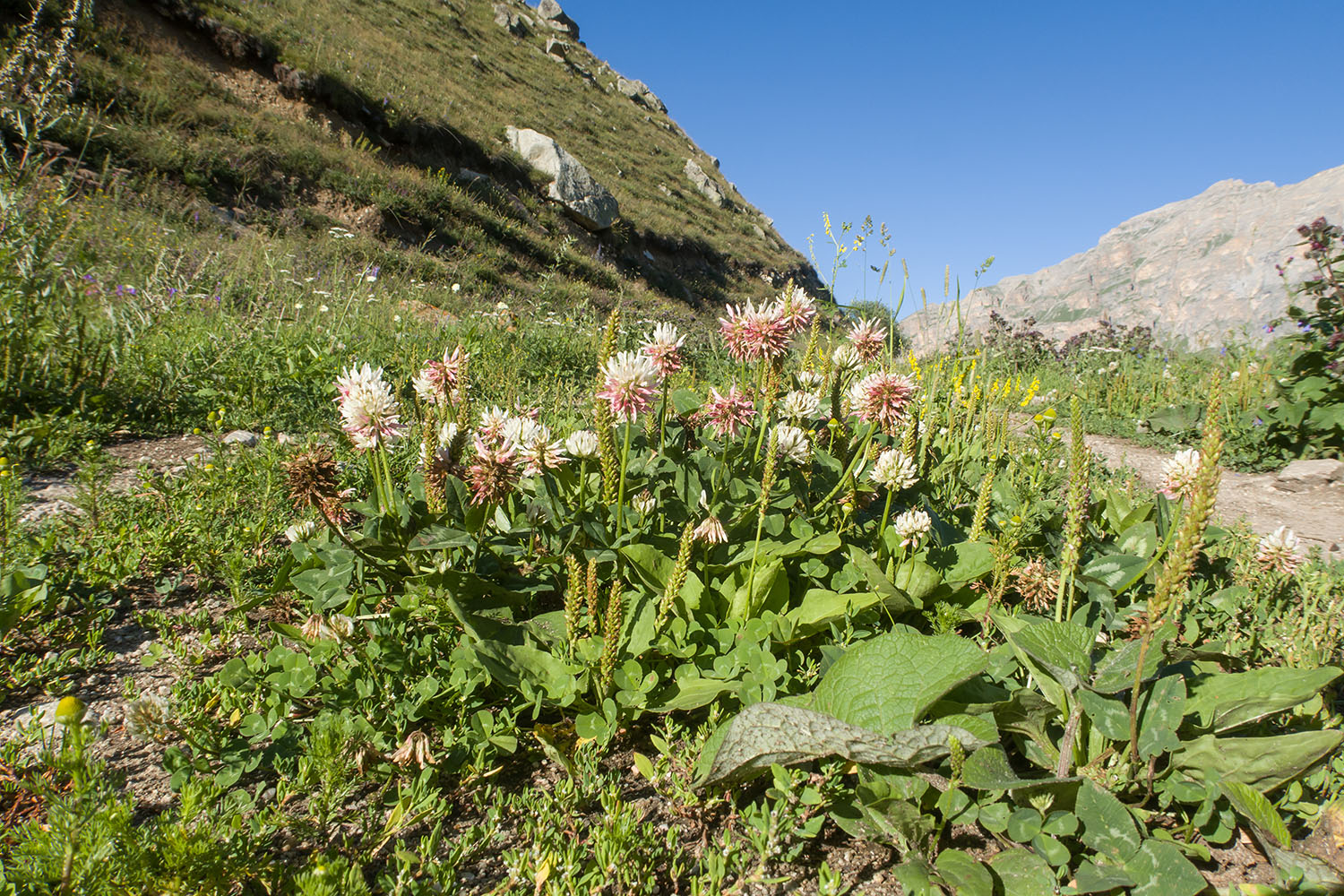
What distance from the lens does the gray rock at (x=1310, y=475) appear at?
3.89m

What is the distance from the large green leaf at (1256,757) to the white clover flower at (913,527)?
763 millimetres

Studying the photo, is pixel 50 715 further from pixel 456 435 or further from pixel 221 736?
pixel 456 435

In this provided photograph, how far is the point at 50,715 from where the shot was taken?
1579mm

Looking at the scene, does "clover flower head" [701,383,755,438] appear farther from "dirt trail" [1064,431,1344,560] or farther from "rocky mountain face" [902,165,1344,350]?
"dirt trail" [1064,431,1344,560]

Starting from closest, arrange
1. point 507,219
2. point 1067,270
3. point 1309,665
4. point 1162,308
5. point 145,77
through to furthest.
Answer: point 1309,665 → point 145,77 → point 507,219 → point 1162,308 → point 1067,270

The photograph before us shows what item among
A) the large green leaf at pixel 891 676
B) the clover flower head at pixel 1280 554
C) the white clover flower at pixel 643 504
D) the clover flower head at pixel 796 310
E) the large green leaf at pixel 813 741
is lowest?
the large green leaf at pixel 813 741

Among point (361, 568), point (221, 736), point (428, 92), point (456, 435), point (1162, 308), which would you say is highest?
point (1162, 308)

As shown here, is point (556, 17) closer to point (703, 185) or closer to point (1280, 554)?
point (703, 185)

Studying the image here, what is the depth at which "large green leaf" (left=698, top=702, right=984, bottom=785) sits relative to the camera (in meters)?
1.36

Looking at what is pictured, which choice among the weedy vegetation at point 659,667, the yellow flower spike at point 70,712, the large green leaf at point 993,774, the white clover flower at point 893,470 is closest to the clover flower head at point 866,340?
the weedy vegetation at point 659,667

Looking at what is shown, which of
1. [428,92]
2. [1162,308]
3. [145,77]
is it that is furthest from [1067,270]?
[145,77]

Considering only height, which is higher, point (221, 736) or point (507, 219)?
point (507, 219)

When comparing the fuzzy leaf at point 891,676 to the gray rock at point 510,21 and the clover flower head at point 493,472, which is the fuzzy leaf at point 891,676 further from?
the gray rock at point 510,21

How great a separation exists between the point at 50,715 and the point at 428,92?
22989mm
